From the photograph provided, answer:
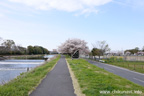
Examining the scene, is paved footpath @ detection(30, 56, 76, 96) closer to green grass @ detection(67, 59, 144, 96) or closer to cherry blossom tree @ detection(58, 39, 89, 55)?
green grass @ detection(67, 59, 144, 96)

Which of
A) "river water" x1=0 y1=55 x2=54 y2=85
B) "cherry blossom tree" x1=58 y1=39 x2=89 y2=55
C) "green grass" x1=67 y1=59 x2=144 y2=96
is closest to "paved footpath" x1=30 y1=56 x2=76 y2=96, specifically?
"green grass" x1=67 y1=59 x2=144 y2=96

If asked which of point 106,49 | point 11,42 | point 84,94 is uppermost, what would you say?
point 11,42

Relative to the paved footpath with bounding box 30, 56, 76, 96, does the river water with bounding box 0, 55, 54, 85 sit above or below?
below

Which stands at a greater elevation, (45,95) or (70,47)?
(70,47)

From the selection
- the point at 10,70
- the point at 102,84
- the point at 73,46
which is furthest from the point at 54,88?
the point at 73,46

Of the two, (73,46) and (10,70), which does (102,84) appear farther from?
(73,46)

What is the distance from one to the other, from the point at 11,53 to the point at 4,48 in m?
5.15

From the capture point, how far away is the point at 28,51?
92.2 metres

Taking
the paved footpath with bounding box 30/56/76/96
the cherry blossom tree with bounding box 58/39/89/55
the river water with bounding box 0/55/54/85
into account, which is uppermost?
the cherry blossom tree with bounding box 58/39/89/55

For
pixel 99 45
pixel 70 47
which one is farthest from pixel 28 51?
pixel 99 45

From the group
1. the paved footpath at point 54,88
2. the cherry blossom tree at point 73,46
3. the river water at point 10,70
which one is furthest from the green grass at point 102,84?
the cherry blossom tree at point 73,46

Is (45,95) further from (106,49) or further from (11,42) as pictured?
(11,42)

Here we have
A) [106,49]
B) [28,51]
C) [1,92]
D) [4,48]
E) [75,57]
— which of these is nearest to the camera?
[1,92]

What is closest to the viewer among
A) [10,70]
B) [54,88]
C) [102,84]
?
[54,88]
